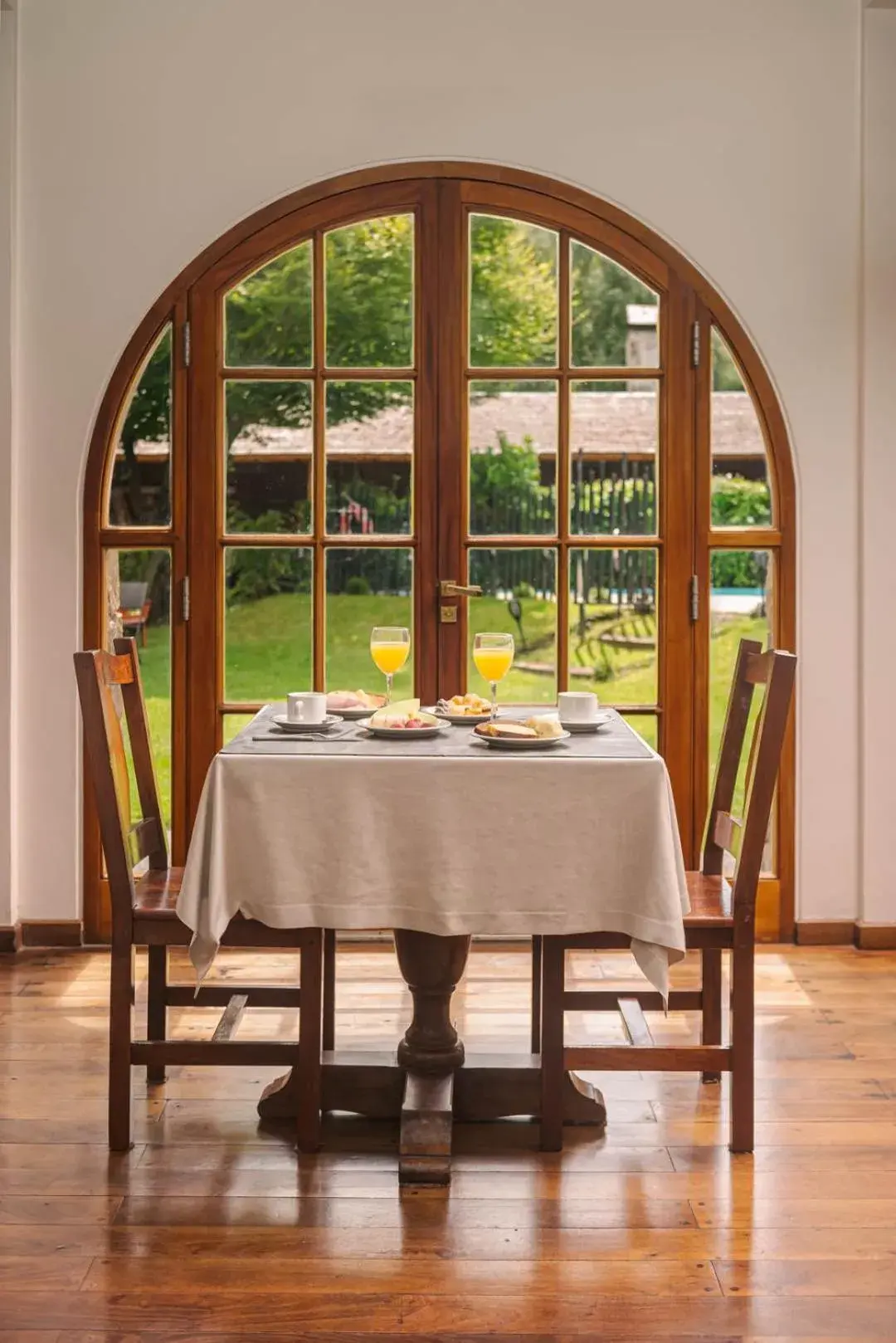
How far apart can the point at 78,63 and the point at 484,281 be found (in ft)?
4.28

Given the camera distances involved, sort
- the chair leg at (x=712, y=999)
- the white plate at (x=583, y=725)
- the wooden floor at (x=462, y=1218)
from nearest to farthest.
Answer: the wooden floor at (x=462, y=1218) < the white plate at (x=583, y=725) < the chair leg at (x=712, y=999)

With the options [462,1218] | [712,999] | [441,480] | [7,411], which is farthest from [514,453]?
[462,1218]

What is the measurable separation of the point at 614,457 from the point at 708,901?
1748 millimetres

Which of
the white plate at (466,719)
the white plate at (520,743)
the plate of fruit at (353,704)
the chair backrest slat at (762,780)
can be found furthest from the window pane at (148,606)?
the chair backrest slat at (762,780)

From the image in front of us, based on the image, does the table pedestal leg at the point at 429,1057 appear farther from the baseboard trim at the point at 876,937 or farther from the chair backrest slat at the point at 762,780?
the baseboard trim at the point at 876,937

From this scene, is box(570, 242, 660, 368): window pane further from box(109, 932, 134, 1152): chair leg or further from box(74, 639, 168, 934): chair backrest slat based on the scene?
box(109, 932, 134, 1152): chair leg

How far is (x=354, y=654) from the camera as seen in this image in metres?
4.07

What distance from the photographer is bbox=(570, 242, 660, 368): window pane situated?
4000 millimetres

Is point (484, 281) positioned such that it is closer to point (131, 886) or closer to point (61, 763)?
point (61, 763)

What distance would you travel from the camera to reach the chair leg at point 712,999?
284 cm

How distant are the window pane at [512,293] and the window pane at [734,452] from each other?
494 millimetres

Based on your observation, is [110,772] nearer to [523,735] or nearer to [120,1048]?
[120,1048]

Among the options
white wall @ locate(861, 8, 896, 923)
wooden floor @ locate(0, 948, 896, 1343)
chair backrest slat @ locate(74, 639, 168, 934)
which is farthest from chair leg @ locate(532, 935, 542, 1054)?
white wall @ locate(861, 8, 896, 923)

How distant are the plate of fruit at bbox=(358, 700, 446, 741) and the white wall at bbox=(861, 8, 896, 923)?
1.76 metres
